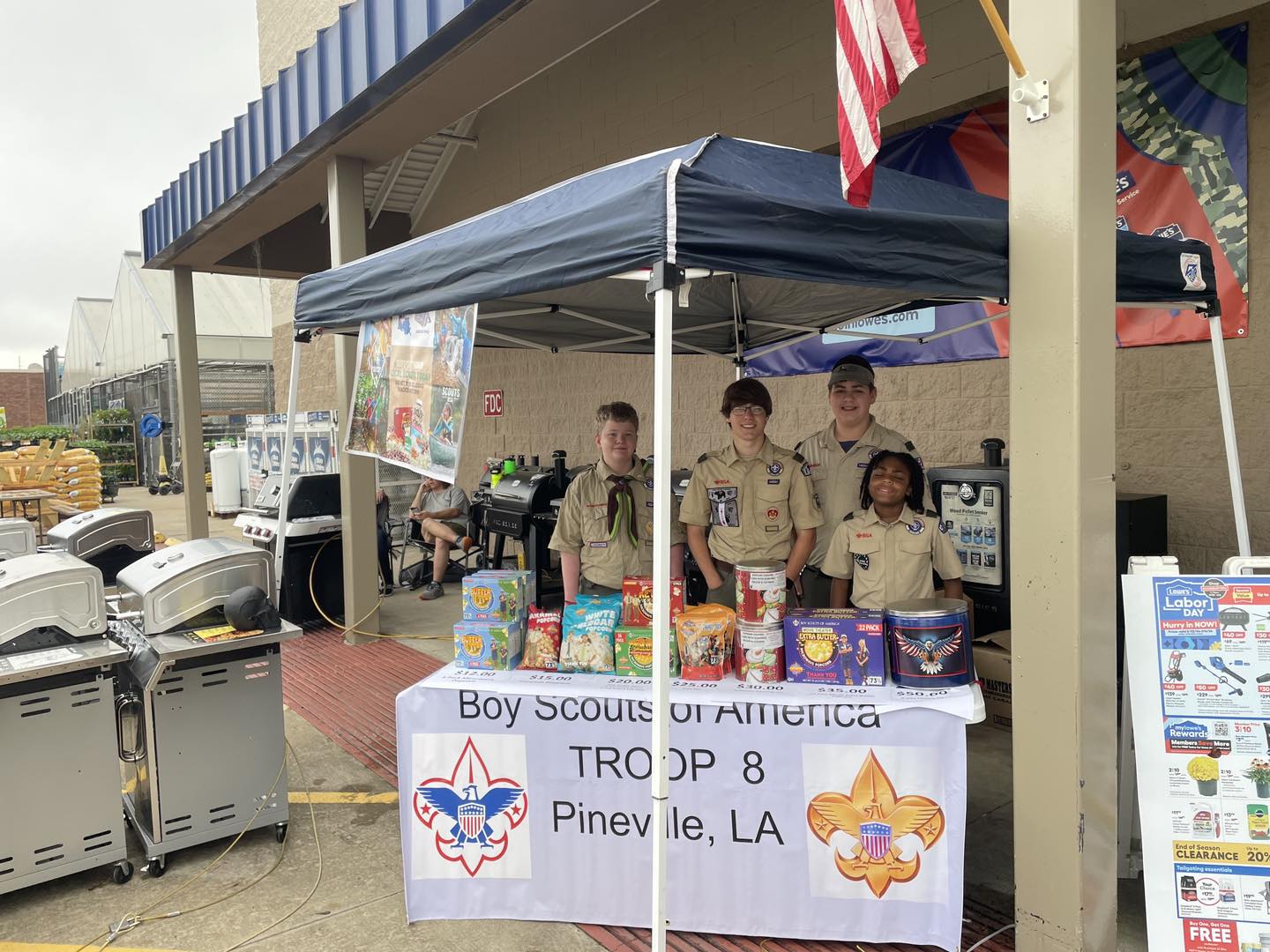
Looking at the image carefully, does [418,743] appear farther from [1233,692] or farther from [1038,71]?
[1038,71]

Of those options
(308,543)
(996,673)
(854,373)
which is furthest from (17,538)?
(996,673)

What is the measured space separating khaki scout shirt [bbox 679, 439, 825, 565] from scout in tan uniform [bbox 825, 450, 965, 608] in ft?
1.23

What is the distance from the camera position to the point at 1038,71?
8.05 ft

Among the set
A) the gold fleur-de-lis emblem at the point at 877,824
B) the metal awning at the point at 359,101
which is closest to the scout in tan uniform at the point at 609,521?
the gold fleur-de-lis emblem at the point at 877,824

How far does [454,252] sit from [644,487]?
136cm

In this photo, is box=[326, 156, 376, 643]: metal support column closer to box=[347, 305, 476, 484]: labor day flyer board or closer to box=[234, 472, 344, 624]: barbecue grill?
box=[234, 472, 344, 624]: barbecue grill

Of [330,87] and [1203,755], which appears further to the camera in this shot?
[330,87]

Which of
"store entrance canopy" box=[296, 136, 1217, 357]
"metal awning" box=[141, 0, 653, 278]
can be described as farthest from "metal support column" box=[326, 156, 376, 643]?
"store entrance canopy" box=[296, 136, 1217, 357]

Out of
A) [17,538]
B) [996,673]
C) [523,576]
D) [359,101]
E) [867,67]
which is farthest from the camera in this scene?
[359,101]

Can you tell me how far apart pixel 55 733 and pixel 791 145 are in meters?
5.66

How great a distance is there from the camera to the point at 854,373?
393 centimetres

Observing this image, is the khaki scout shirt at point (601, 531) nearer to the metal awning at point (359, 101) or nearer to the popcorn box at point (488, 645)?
the popcorn box at point (488, 645)

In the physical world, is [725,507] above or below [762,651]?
above

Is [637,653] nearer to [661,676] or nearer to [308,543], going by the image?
[661,676]
